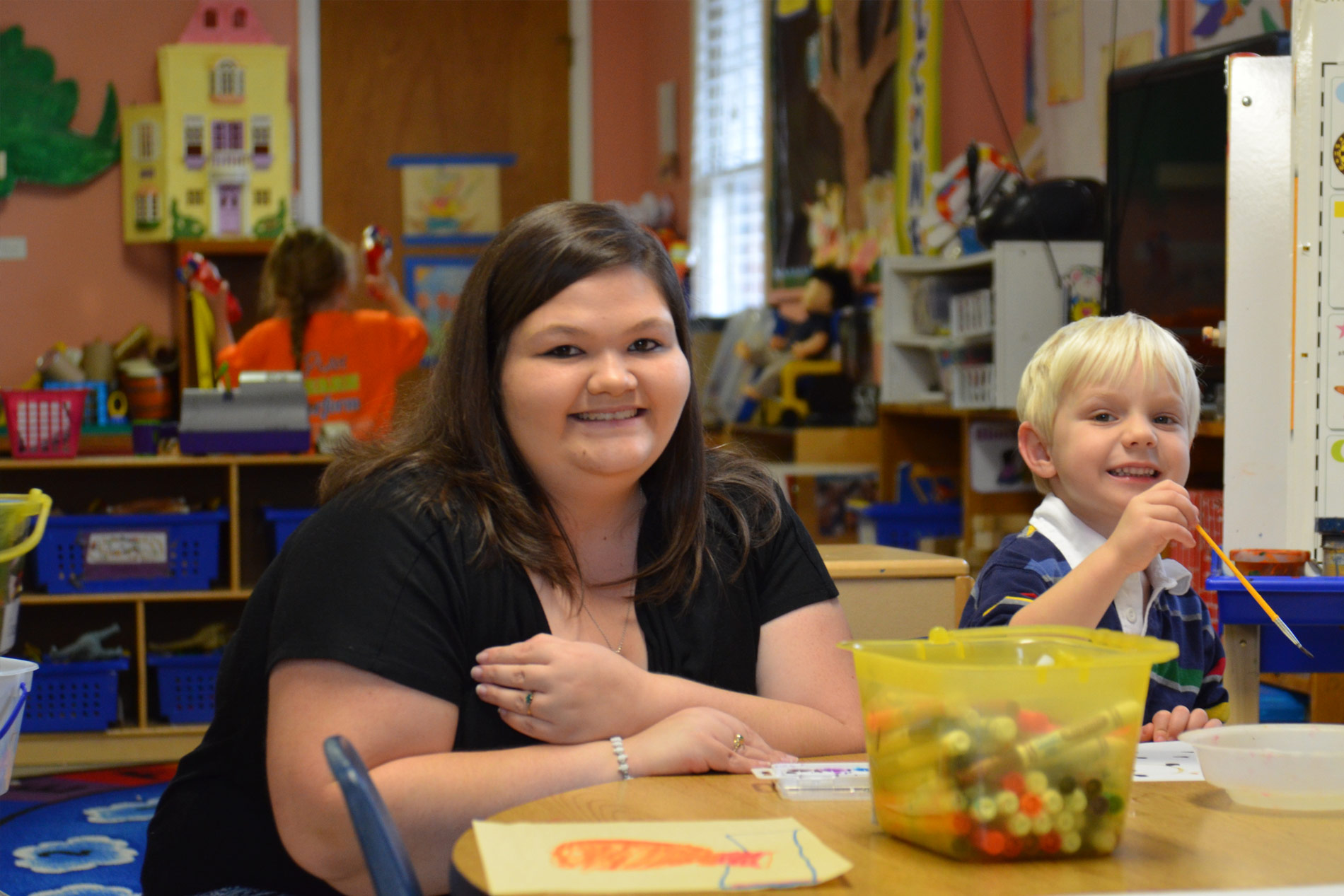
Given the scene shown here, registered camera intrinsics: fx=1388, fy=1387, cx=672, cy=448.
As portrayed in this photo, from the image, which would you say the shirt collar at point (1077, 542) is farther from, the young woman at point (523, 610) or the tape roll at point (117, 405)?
the tape roll at point (117, 405)

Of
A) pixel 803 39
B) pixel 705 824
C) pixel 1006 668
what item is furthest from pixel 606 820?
pixel 803 39

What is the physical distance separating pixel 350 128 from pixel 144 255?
1.10 metres

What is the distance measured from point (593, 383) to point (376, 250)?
307cm

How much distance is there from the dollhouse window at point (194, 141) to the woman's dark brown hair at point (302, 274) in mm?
1668

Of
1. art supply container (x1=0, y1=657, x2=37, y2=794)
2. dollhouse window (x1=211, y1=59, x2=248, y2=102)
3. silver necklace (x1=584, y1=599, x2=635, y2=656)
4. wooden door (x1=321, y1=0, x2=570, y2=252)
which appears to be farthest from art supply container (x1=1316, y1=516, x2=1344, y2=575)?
wooden door (x1=321, y1=0, x2=570, y2=252)

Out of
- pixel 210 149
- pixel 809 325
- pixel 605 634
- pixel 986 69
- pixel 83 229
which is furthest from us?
pixel 83 229

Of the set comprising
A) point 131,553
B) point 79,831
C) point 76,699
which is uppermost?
point 131,553

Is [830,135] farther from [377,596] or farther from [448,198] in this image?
[377,596]

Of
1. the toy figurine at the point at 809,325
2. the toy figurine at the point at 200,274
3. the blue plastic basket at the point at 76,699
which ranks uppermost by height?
the toy figurine at the point at 200,274

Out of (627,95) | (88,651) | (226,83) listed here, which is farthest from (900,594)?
(627,95)

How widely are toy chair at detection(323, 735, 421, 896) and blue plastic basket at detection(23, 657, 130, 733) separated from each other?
3103 millimetres

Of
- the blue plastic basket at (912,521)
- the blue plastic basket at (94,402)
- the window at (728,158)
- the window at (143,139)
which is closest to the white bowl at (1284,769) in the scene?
the blue plastic basket at (912,521)

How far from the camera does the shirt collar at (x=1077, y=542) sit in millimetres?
1540

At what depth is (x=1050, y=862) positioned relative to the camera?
2.81ft
